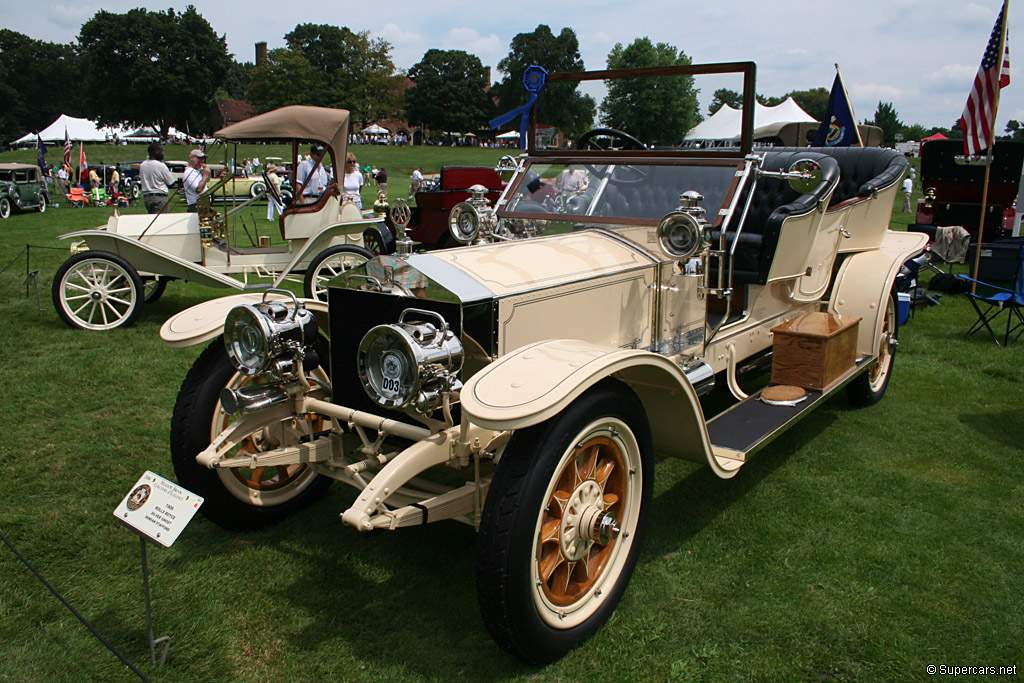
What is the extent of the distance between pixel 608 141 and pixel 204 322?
3.01 metres

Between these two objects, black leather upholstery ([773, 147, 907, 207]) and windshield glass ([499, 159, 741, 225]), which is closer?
windshield glass ([499, 159, 741, 225])

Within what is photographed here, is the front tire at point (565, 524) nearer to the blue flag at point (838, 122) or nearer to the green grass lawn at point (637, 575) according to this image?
the green grass lawn at point (637, 575)

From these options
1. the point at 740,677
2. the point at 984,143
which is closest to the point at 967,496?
the point at 740,677

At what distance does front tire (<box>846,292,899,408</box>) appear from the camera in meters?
5.39

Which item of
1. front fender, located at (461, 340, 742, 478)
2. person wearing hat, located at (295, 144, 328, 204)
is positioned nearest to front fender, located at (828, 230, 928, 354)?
front fender, located at (461, 340, 742, 478)

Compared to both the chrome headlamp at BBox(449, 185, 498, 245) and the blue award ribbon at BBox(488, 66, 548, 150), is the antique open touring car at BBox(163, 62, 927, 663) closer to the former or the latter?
the chrome headlamp at BBox(449, 185, 498, 245)

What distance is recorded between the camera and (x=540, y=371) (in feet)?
8.13

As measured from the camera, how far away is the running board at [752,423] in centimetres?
341

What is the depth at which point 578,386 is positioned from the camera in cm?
238

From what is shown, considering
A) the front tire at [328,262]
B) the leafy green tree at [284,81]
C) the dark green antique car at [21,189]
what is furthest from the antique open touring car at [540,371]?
the leafy green tree at [284,81]

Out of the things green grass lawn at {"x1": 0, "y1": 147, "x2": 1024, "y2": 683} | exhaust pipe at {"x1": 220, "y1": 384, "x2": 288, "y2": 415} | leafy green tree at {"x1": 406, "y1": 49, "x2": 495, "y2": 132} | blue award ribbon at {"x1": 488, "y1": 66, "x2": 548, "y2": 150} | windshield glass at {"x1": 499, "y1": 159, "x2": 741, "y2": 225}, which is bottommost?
green grass lawn at {"x1": 0, "y1": 147, "x2": 1024, "y2": 683}

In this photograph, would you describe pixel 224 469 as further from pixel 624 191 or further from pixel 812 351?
pixel 812 351

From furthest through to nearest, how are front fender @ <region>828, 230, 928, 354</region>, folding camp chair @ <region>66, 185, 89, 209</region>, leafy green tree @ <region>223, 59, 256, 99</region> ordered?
leafy green tree @ <region>223, 59, 256, 99</region>, folding camp chair @ <region>66, 185, 89, 209</region>, front fender @ <region>828, 230, 928, 354</region>

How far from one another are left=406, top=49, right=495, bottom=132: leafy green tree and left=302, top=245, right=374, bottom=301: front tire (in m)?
60.0
